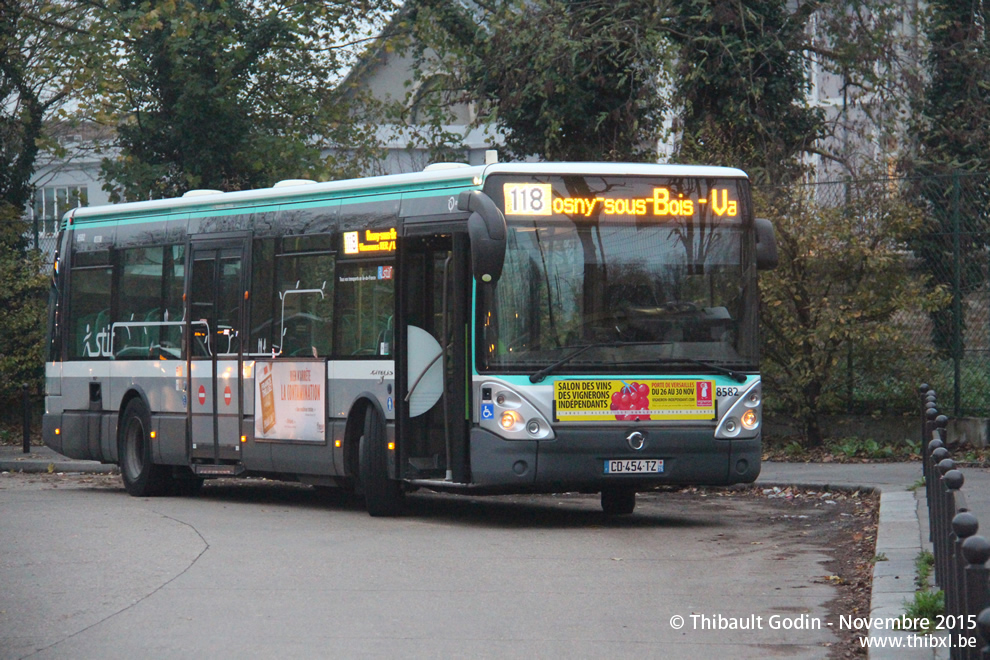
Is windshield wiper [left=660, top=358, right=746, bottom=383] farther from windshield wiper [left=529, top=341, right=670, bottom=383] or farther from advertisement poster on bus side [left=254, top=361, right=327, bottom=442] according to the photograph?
advertisement poster on bus side [left=254, top=361, right=327, bottom=442]

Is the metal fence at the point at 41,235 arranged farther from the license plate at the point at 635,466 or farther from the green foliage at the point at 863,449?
the license plate at the point at 635,466

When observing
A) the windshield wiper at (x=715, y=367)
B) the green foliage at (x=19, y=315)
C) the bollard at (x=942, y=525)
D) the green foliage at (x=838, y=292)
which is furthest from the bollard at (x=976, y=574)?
the green foliage at (x=19, y=315)

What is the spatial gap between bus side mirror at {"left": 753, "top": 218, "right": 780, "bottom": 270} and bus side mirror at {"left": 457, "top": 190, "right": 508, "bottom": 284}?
7.95 feet

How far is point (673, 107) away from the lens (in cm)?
2339

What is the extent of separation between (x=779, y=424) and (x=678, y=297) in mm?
6984

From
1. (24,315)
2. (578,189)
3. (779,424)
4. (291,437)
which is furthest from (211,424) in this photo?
(24,315)

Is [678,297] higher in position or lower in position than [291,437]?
higher

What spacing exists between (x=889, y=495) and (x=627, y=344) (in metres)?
2.87

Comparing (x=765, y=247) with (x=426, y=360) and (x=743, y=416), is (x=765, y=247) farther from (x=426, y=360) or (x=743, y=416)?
(x=426, y=360)

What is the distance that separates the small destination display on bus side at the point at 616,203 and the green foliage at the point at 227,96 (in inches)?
577

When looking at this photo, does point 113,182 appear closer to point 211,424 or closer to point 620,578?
point 211,424

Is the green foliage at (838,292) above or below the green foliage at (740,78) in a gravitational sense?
below

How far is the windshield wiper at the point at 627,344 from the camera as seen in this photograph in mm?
12727

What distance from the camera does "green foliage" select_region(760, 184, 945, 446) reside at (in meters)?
18.1
